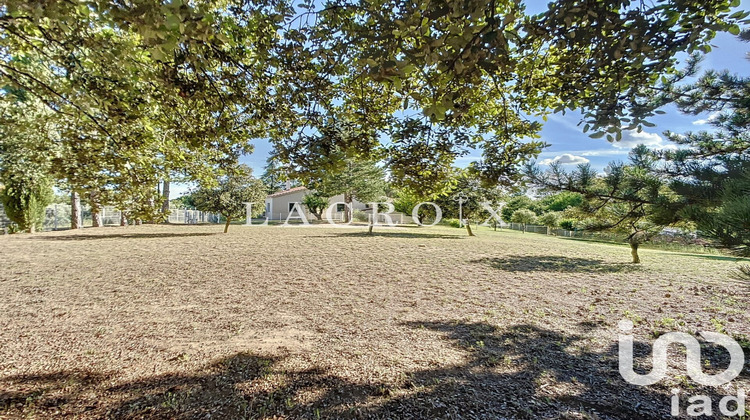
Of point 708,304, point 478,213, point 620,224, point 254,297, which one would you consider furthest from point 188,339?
point 478,213

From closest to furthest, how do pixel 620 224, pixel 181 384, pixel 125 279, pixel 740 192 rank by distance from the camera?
pixel 740 192 → pixel 181 384 → pixel 620 224 → pixel 125 279

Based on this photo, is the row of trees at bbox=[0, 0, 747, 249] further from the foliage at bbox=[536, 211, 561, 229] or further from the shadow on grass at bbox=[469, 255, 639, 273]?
the foliage at bbox=[536, 211, 561, 229]

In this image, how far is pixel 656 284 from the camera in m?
6.20

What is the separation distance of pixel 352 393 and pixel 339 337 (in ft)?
3.60

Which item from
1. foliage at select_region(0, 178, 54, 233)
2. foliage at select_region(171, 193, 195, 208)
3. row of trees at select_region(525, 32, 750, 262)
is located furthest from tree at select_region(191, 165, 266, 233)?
row of trees at select_region(525, 32, 750, 262)

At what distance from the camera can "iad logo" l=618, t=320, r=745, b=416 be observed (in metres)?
2.39

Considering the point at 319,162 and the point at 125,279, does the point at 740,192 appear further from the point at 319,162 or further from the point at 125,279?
the point at 125,279

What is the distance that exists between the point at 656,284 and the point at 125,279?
10828mm

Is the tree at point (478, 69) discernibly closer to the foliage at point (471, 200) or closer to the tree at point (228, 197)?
the foliage at point (471, 200)

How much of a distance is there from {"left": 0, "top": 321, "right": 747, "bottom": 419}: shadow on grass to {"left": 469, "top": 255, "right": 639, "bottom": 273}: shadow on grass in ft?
15.3

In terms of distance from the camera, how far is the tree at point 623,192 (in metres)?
3.35

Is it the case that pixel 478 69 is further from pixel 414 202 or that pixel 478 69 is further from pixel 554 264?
pixel 414 202

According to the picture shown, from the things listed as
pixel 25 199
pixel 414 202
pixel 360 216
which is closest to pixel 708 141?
pixel 414 202

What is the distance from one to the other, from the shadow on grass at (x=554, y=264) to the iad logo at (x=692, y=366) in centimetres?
370
